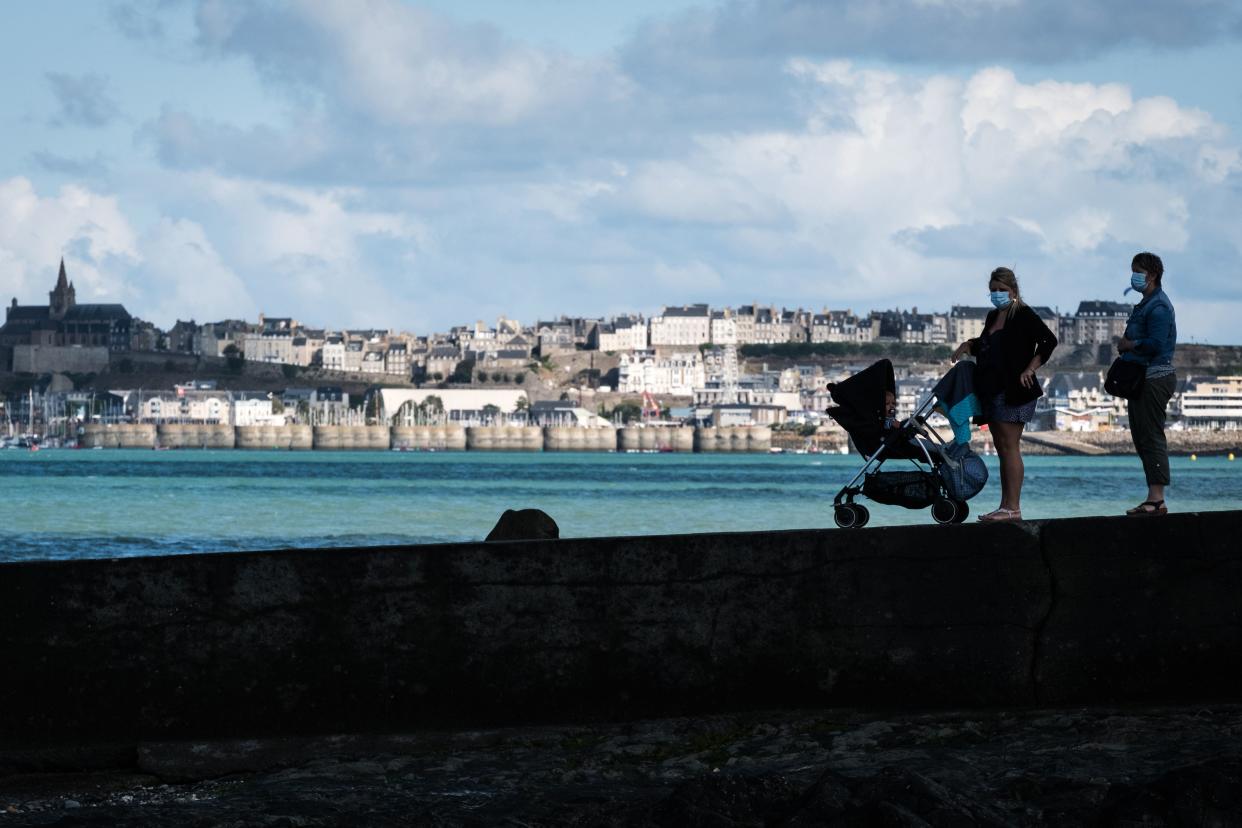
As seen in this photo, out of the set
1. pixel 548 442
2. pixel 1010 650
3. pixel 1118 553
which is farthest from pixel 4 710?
pixel 548 442

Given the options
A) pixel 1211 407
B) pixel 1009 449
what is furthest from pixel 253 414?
pixel 1009 449

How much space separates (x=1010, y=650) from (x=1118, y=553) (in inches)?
18.5

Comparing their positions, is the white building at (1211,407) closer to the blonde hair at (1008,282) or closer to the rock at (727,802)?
the blonde hair at (1008,282)

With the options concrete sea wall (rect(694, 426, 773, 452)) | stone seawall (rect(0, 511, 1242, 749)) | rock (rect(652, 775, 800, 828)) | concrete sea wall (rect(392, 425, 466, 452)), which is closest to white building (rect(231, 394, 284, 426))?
concrete sea wall (rect(392, 425, 466, 452))

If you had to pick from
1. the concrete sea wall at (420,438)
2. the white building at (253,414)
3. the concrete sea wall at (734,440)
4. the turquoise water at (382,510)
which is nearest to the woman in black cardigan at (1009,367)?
the turquoise water at (382,510)

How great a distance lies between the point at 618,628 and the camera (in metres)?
5.75

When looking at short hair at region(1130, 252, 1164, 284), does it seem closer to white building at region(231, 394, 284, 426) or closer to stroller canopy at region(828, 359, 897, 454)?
stroller canopy at region(828, 359, 897, 454)

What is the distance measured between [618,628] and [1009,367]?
9.38ft

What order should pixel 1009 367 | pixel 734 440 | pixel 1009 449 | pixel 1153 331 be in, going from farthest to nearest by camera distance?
1. pixel 734 440
2. pixel 1009 449
3. pixel 1009 367
4. pixel 1153 331

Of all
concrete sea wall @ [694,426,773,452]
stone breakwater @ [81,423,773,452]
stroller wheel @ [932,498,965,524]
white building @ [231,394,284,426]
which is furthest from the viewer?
white building @ [231,394,284,426]

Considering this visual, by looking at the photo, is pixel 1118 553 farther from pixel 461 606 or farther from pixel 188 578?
pixel 188 578

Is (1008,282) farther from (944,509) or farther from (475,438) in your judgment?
(475,438)

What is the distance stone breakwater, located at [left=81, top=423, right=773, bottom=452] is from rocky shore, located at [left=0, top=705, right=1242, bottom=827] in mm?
169240

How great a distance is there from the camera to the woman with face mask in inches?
302
